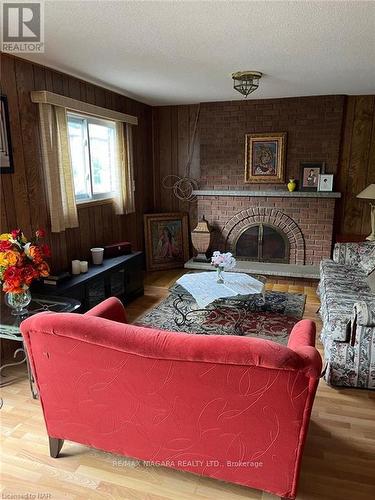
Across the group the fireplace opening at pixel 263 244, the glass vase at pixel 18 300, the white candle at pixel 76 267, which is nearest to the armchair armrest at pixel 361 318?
the glass vase at pixel 18 300

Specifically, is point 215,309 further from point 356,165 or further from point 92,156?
point 356,165

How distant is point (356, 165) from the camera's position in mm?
4699

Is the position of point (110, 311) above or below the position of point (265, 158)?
below

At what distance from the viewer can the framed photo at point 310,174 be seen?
474 centimetres

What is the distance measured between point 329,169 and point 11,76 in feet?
12.3

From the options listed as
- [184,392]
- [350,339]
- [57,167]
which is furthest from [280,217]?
[184,392]

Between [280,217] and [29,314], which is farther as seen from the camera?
[280,217]

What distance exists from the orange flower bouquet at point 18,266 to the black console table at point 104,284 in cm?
56

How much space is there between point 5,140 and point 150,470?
2.49 meters

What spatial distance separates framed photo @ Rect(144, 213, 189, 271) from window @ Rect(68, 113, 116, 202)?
984 millimetres

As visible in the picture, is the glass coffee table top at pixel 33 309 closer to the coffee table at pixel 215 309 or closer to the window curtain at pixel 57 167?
the window curtain at pixel 57 167

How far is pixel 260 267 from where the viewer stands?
4.90 metres

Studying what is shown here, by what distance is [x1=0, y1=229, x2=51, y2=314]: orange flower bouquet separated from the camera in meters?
2.13

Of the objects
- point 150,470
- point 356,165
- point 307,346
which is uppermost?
point 356,165
